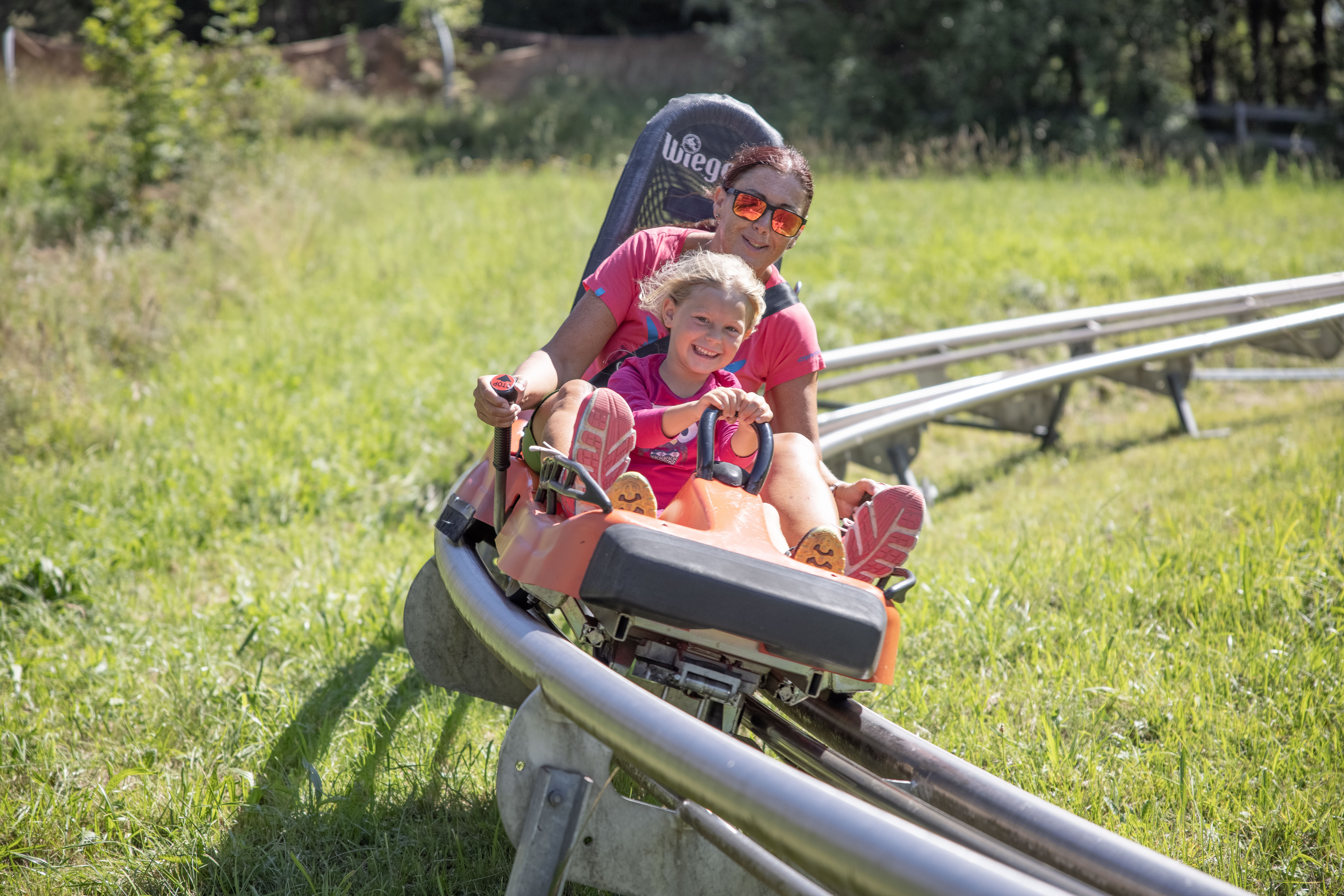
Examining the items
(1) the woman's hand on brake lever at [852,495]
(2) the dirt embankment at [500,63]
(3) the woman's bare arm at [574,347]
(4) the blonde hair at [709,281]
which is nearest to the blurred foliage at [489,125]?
(2) the dirt embankment at [500,63]

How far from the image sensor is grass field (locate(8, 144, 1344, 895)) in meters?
2.39

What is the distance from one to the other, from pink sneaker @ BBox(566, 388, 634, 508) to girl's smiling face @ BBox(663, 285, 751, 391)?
43 centimetres

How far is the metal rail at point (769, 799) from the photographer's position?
4.14 feet

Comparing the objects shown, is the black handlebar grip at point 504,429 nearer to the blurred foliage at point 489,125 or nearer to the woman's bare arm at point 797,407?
the woman's bare arm at point 797,407

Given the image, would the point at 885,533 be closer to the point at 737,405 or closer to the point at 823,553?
the point at 823,553

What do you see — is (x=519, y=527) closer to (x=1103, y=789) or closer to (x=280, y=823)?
(x=280, y=823)

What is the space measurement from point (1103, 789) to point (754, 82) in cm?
1828

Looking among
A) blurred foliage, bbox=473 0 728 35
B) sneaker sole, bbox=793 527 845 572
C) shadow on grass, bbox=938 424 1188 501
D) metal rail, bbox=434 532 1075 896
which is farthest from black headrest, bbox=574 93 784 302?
blurred foliage, bbox=473 0 728 35

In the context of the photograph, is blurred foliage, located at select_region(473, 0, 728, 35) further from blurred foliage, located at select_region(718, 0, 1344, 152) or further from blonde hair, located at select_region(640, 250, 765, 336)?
blonde hair, located at select_region(640, 250, 765, 336)

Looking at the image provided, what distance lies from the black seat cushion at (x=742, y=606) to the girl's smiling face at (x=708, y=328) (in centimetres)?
83

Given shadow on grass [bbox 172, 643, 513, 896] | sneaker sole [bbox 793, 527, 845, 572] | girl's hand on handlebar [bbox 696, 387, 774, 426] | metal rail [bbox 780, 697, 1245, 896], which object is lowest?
shadow on grass [bbox 172, 643, 513, 896]

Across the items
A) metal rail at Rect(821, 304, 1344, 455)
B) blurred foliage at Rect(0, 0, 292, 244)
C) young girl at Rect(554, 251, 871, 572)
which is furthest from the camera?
blurred foliage at Rect(0, 0, 292, 244)

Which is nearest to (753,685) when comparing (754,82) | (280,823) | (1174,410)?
(280,823)

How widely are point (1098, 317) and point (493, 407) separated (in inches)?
166
